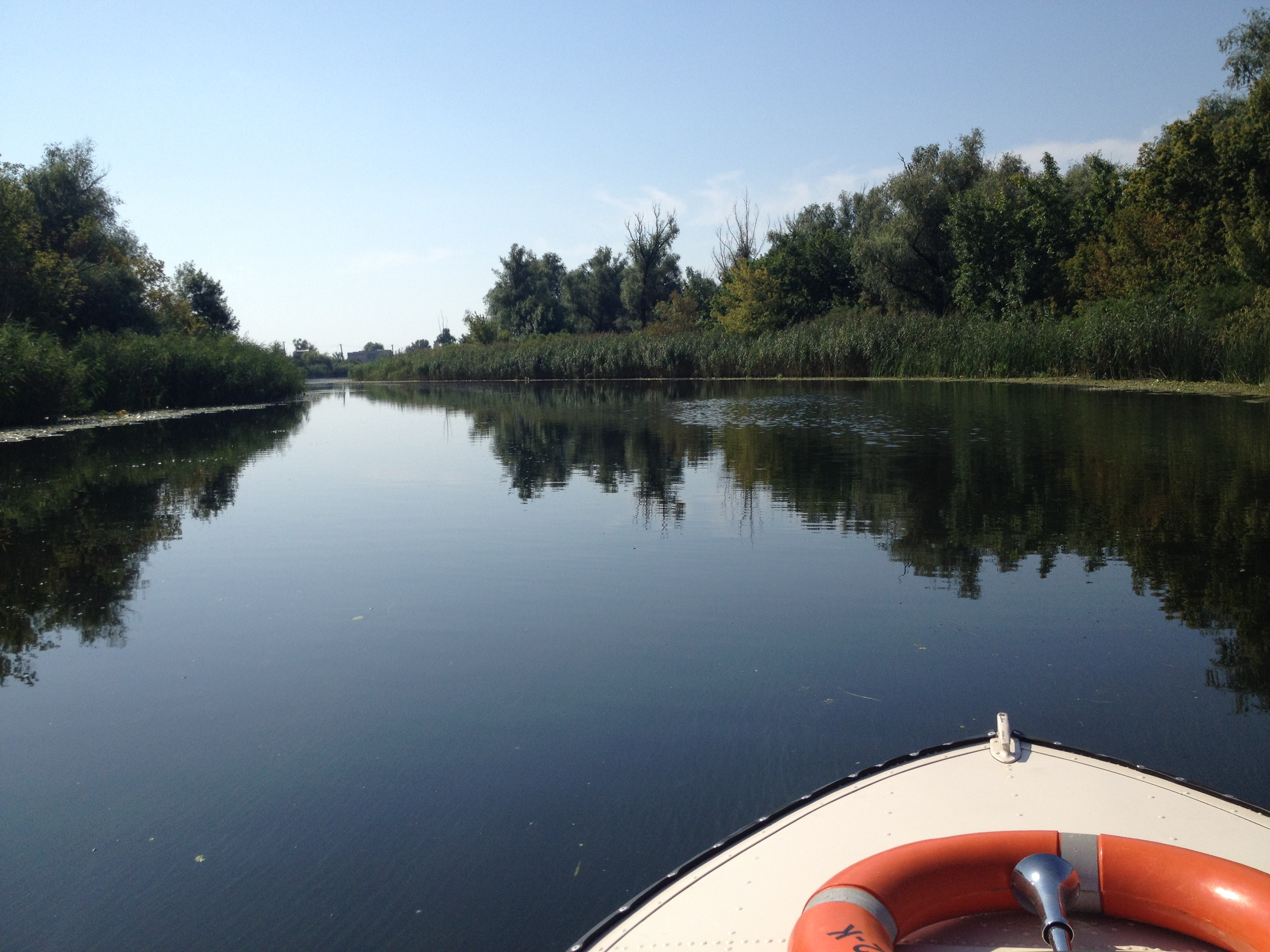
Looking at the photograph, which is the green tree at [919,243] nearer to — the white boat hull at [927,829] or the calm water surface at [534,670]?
the calm water surface at [534,670]

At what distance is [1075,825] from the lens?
2531mm

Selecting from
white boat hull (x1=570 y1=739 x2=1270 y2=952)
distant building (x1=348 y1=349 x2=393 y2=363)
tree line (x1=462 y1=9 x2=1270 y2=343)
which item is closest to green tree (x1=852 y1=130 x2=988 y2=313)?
tree line (x1=462 y1=9 x2=1270 y2=343)

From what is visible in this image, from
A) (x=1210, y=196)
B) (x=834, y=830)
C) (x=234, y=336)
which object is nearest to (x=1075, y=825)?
(x=834, y=830)

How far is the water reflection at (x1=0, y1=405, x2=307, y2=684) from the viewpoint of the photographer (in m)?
6.23

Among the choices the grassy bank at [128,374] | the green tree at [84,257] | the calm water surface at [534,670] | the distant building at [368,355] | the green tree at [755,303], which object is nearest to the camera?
the calm water surface at [534,670]

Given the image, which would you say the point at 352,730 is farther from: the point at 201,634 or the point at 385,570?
the point at 385,570

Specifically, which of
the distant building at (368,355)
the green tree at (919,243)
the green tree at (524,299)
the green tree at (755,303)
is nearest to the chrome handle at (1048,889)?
the green tree at (919,243)

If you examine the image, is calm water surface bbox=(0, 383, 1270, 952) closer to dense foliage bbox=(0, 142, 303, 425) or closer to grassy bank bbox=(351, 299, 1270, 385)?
dense foliage bbox=(0, 142, 303, 425)

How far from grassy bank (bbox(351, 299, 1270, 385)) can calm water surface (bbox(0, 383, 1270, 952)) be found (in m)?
16.7

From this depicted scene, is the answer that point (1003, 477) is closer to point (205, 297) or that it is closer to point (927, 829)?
point (927, 829)

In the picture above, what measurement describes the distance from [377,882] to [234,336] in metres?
44.0

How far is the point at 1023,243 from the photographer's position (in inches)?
1693

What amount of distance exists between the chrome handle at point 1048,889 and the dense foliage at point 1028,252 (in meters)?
25.0

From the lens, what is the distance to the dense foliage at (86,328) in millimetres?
23234
